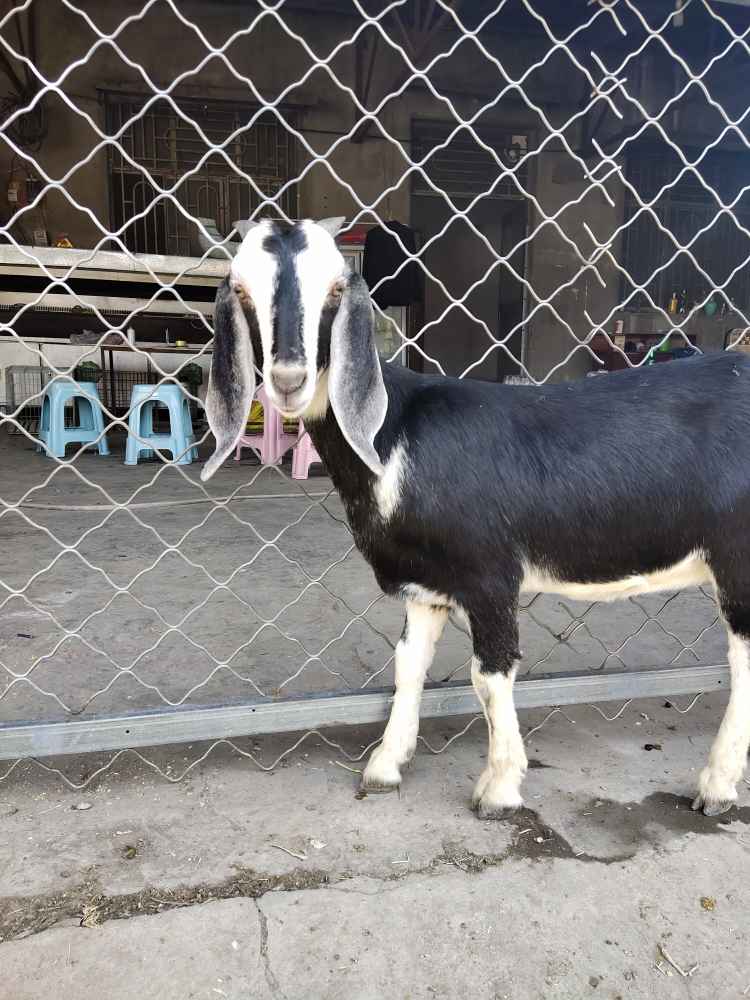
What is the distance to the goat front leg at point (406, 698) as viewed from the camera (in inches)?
59.1

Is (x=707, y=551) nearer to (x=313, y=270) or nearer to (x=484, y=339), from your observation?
(x=313, y=270)

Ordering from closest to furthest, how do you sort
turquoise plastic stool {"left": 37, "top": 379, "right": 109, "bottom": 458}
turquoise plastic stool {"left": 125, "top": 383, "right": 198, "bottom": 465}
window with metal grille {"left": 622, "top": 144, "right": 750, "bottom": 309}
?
turquoise plastic stool {"left": 125, "top": 383, "right": 198, "bottom": 465}, turquoise plastic stool {"left": 37, "top": 379, "right": 109, "bottom": 458}, window with metal grille {"left": 622, "top": 144, "right": 750, "bottom": 309}

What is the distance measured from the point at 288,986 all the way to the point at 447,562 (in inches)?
26.8

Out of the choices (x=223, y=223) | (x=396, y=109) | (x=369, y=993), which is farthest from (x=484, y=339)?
(x=369, y=993)

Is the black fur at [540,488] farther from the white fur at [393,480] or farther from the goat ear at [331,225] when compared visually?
the goat ear at [331,225]

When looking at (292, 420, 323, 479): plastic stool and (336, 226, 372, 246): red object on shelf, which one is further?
(336, 226, 372, 246): red object on shelf

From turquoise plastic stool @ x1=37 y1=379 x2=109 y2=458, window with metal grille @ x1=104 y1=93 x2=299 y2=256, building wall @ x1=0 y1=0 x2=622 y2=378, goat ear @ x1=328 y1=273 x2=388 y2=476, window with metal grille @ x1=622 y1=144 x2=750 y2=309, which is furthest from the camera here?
window with metal grille @ x1=622 y1=144 x2=750 y2=309

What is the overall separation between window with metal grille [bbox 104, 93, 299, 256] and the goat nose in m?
6.52

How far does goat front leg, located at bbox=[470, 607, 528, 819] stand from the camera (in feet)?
4.46

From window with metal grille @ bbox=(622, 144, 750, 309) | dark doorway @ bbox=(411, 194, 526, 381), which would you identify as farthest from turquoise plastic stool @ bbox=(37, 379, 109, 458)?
window with metal grille @ bbox=(622, 144, 750, 309)

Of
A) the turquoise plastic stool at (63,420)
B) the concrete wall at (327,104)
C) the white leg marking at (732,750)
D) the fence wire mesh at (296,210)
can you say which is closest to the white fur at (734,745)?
the white leg marking at (732,750)

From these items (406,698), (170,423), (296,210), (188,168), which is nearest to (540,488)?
(406,698)

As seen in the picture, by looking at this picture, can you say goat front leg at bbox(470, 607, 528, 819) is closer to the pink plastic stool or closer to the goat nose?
the goat nose

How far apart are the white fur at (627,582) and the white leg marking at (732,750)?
14cm
